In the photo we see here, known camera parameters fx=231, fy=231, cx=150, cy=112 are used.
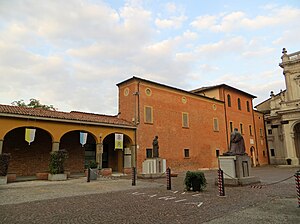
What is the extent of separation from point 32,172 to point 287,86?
106ft

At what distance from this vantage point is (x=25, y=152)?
16797mm

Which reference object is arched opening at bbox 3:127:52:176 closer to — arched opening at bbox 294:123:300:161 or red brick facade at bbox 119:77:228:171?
red brick facade at bbox 119:77:228:171

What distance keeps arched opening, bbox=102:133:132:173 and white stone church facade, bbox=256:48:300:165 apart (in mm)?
20707

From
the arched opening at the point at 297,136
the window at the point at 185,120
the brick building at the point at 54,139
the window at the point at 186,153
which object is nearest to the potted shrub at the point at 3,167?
the brick building at the point at 54,139

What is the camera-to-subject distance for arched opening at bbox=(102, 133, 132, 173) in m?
20.5

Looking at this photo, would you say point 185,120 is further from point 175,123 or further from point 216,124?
point 216,124

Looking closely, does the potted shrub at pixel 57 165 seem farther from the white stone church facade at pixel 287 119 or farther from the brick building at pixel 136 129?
the white stone church facade at pixel 287 119

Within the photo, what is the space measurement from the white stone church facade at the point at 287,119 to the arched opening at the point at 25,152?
27.4 m

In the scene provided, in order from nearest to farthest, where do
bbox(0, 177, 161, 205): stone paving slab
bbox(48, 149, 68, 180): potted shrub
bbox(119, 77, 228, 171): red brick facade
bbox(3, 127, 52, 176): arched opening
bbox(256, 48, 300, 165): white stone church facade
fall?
bbox(0, 177, 161, 205): stone paving slab
bbox(48, 149, 68, 180): potted shrub
bbox(3, 127, 52, 176): arched opening
bbox(119, 77, 228, 171): red brick facade
bbox(256, 48, 300, 165): white stone church facade

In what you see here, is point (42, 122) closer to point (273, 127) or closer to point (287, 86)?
point (287, 86)

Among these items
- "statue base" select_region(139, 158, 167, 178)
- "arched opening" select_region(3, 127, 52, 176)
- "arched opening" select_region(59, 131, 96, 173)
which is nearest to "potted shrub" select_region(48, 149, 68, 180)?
"arched opening" select_region(3, 127, 52, 176)

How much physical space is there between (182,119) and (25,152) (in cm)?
1478

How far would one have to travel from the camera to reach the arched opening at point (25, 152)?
1623 cm

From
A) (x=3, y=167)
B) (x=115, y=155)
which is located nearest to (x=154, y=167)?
(x=115, y=155)
